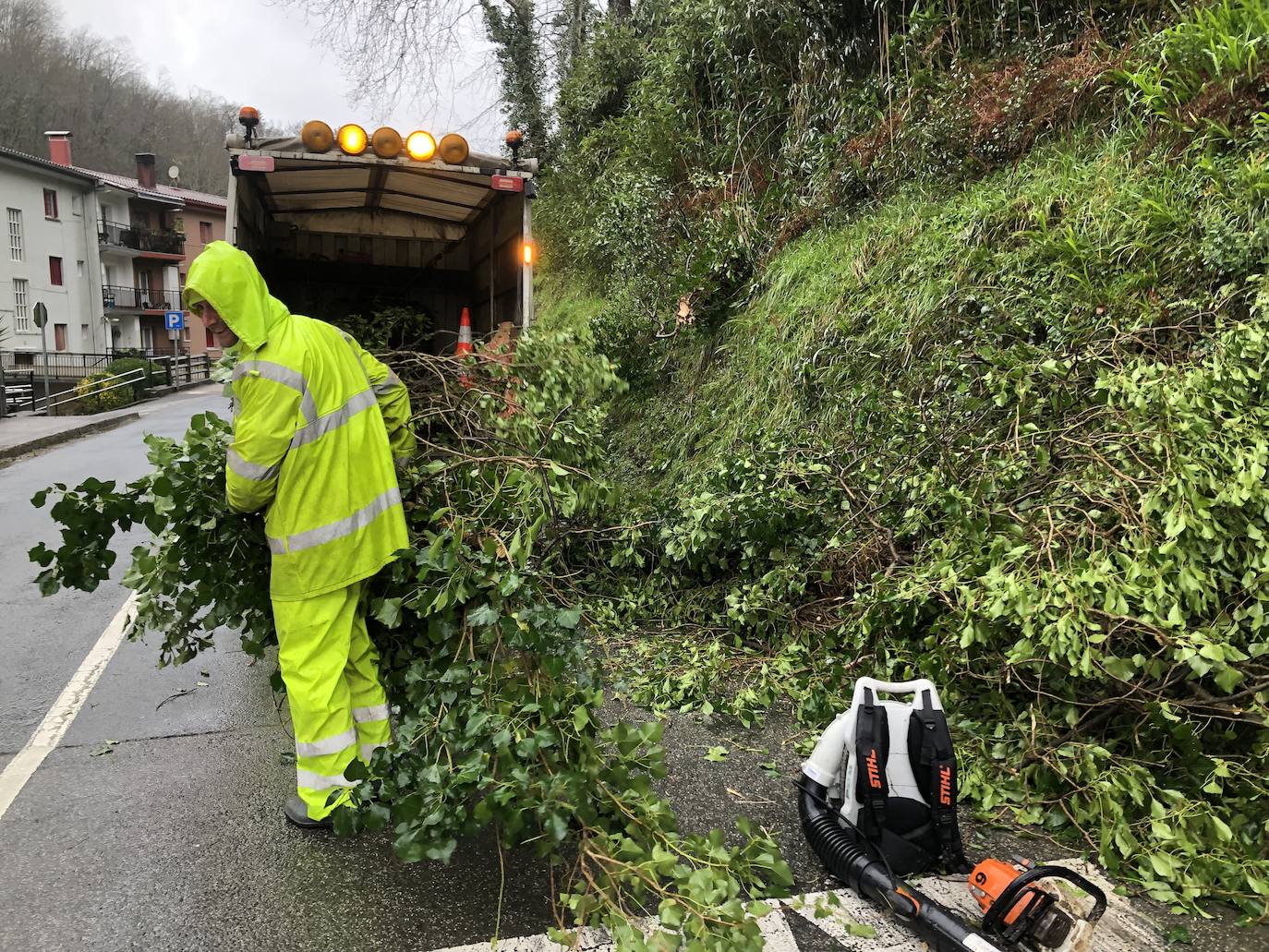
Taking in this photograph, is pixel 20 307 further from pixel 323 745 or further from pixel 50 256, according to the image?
pixel 323 745

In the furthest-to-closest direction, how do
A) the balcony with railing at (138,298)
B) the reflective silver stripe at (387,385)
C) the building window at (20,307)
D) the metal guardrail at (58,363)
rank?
the balcony with railing at (138,298)
the building window at (20,307)
the metal guardrail at (58,363)
the reflective silver stripe at (387,385)

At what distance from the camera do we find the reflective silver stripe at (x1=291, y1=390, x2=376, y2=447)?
2688 millimetres

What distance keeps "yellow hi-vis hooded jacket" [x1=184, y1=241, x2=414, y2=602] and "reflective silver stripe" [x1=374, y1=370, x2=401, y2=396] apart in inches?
10.4

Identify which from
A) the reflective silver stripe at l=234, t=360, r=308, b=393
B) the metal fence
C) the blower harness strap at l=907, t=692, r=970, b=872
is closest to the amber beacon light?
the reflective silver stripe at l=234, t=360, r=308, b=393

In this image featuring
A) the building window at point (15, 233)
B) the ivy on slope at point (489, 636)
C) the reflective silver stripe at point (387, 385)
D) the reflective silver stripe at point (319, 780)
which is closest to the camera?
the ivy on slope at point (489, 636)

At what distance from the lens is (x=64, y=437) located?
48.9ft

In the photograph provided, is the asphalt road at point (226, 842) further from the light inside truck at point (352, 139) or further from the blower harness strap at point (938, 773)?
the light inside truck at point (352, 139)

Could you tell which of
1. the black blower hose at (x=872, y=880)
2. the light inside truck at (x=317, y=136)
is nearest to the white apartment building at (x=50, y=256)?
the light inside truck at (x=317, y=136)

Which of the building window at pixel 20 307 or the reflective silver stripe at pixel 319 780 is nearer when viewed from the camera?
the reflective silver stripe at pixel 319 780

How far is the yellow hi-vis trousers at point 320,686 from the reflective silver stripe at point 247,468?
1.43ft

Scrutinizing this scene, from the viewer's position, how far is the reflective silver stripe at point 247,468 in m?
2.62

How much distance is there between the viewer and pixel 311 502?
2.70 metres

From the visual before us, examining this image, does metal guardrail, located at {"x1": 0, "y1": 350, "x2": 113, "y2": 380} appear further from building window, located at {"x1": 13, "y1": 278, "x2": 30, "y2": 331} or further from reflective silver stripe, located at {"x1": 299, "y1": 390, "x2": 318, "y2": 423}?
reflective silver stripe, located at {"x1": 299, "y1": 390, "x2": 318, "y2": 423}

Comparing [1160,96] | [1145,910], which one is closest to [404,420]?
[1145,910]
